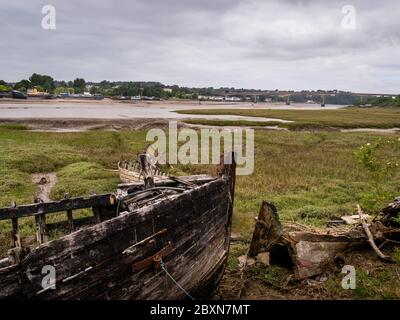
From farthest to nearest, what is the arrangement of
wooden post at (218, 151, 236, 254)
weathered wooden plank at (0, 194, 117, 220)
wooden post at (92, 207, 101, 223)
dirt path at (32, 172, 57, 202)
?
1. dirt path at (32, 172, 57, 202)
2. wooden post at (218, 151, 236, 254)
3. wooden post at (92, 207, 101, 223)
4. weathered wooden plank at (0, 194, 117, 220)

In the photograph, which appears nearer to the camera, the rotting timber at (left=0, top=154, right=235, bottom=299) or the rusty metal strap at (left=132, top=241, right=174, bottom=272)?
the rotting timber at (left=0, top=154, right=235, bottom=299)

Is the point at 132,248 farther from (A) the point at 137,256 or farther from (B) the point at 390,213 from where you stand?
(B) the point at 390,213

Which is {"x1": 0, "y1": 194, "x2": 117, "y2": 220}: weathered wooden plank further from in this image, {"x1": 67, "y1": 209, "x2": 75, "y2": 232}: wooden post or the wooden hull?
the wooden hull

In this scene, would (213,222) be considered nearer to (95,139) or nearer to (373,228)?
(373,228)

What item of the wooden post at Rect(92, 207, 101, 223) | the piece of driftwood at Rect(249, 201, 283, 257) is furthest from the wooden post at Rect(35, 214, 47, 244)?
the piece of driftwood at Rect(249, 201, 283, 257)

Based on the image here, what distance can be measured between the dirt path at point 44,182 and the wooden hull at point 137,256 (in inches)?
409

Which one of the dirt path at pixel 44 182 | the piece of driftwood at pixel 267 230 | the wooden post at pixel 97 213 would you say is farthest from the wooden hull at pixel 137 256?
the dirt path at pixel 44 182

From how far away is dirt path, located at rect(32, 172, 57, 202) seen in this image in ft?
53.9

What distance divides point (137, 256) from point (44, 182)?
1464cm

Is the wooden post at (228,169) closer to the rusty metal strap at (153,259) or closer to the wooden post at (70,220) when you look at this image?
the rusty metal strap at (153,259)

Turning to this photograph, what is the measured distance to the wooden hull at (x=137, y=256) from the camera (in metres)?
4.40

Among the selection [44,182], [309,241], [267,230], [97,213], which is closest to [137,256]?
[97,213]

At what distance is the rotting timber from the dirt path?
9.06m
